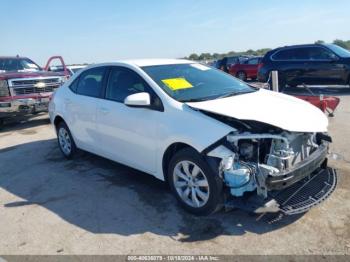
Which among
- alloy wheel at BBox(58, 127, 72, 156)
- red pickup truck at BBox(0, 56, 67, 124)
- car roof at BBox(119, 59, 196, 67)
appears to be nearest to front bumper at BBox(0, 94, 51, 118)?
red pickup truck at BBox(0, 56, 67, 124)

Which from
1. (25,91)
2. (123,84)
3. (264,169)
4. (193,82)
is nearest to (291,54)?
(25,91)

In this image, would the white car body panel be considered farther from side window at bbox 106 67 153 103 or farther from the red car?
the red car

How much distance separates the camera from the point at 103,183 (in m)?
5.36

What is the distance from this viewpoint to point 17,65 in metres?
11.6

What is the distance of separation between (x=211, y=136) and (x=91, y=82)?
8.94 feet

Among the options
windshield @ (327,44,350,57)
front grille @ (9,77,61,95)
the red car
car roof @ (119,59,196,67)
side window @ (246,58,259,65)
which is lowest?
the red car

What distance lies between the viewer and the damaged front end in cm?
362

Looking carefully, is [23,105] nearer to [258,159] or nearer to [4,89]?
[4,89]

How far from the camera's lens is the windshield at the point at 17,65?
449 inches

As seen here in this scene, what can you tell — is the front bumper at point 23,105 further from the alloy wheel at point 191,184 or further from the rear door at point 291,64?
the rear door at point 291,64

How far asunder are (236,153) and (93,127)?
2.59m

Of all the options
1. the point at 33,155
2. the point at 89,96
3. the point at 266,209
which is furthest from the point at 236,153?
the point at 33,155

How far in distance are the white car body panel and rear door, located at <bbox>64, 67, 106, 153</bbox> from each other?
2 cm

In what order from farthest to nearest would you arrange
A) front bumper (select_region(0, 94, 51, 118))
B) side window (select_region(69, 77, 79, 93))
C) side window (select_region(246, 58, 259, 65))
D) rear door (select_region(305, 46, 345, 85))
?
side window (select_region(246, 58, 259, 65)), rear door (select_region(305, 46, 345, 85)), front bumper (select_region(0, 94, 51, 118)), side window (select_region(69, 77, 79, 93))
